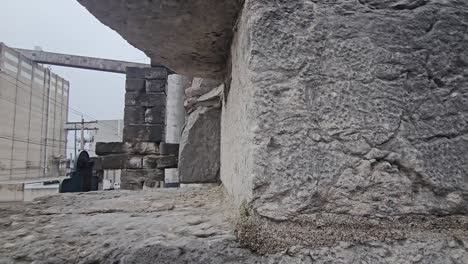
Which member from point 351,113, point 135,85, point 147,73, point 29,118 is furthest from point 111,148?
point 29,118

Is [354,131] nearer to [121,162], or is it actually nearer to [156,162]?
[156,162]

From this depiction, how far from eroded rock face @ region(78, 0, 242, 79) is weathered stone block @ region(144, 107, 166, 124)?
153 inches

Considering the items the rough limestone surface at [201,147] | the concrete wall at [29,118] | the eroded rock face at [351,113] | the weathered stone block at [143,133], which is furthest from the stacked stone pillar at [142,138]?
the concrete wall at [29,118]

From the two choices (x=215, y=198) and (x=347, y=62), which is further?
(x=215, y=198)

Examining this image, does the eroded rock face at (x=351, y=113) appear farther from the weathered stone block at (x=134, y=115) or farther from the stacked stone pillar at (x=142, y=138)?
the weathered stone block at (x=134, y=115)

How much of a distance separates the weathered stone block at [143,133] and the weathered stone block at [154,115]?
91 millimetres

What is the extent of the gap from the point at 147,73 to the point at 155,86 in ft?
0.87

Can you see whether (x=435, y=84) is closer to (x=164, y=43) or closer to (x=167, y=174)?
(x=164, y=43)

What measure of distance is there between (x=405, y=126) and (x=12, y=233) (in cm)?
87

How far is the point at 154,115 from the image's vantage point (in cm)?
479

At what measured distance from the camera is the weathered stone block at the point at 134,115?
4.76 metres

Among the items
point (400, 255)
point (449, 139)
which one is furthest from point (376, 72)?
point (400, 255)

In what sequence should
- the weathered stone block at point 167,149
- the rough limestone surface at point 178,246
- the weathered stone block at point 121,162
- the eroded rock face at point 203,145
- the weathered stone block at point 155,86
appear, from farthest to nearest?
the weathered stone block at point 155,86 < the weathered stone block at point 167,149 < the weathered stone block at point 121,162 < the eroded rock face at point 203,145 < the rough limestone surface at point 178,246

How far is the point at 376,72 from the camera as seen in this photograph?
1.92 ft
